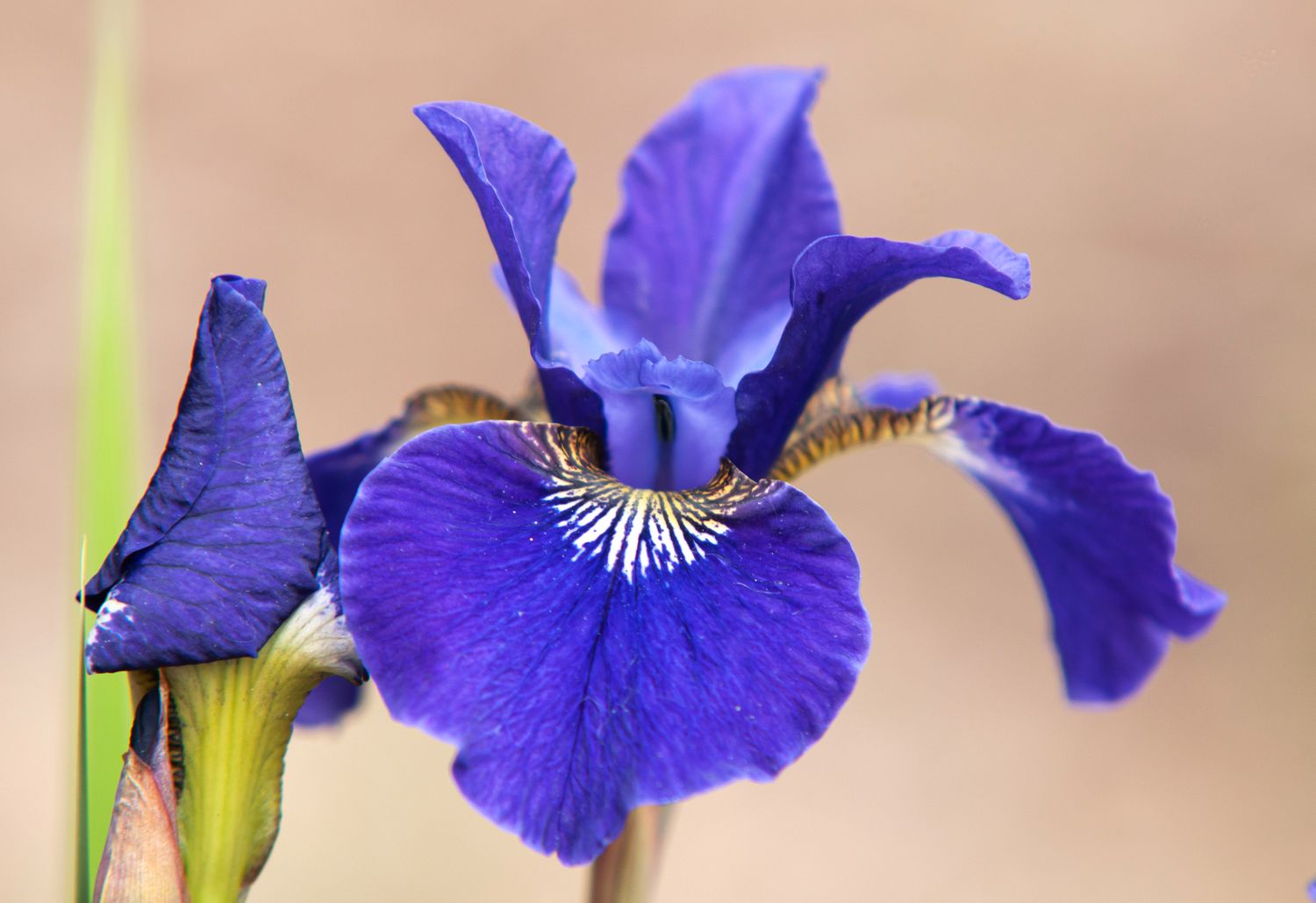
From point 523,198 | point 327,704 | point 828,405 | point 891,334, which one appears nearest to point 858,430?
point 828,405

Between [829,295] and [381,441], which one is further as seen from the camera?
[381,441]

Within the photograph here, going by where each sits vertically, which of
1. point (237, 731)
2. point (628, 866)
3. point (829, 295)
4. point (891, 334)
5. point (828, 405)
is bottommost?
point (891, 334)

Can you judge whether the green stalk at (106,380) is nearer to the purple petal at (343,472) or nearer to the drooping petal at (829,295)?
the purple petal at (343,472)

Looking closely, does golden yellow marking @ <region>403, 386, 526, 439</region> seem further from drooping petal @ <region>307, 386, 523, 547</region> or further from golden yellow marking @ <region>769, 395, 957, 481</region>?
golden yellow marking @ <region>769, 395, 957, 481</region>

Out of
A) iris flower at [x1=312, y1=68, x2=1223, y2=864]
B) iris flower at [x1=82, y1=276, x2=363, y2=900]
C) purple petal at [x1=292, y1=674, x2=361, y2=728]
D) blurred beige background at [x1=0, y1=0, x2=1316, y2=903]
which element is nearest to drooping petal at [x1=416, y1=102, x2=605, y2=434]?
iris flower at [x1=312, y1=68, x2=1223, y2=864]

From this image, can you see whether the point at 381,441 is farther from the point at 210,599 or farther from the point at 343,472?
the point at 210,599

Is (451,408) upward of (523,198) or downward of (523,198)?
downward
